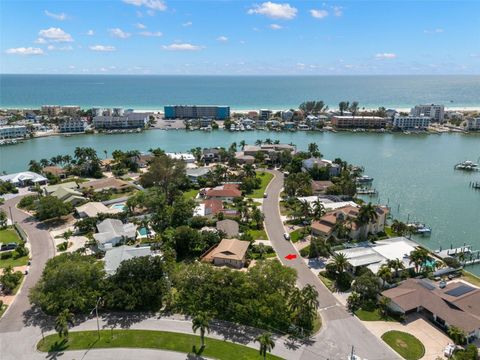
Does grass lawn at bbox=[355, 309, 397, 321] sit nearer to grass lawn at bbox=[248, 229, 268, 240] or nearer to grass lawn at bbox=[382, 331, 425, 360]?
grass lawn at bbox=[382, 331, 425, 360]

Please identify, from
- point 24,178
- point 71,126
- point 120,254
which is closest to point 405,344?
point 120,254

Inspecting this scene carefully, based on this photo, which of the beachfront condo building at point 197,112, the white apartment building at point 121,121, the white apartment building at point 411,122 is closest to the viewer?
the white apartment building at point 121,121

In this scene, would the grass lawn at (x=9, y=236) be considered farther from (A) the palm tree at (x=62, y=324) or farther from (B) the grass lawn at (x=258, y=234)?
(B) the grass lawn at (x=258, y=234)

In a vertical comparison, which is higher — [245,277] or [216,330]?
[245,277]

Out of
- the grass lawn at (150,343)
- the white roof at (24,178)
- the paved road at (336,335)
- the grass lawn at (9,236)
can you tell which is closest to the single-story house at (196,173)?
the white roof at (24,178)

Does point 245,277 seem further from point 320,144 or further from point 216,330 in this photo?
point 320,144

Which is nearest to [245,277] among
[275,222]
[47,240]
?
[275,222]
